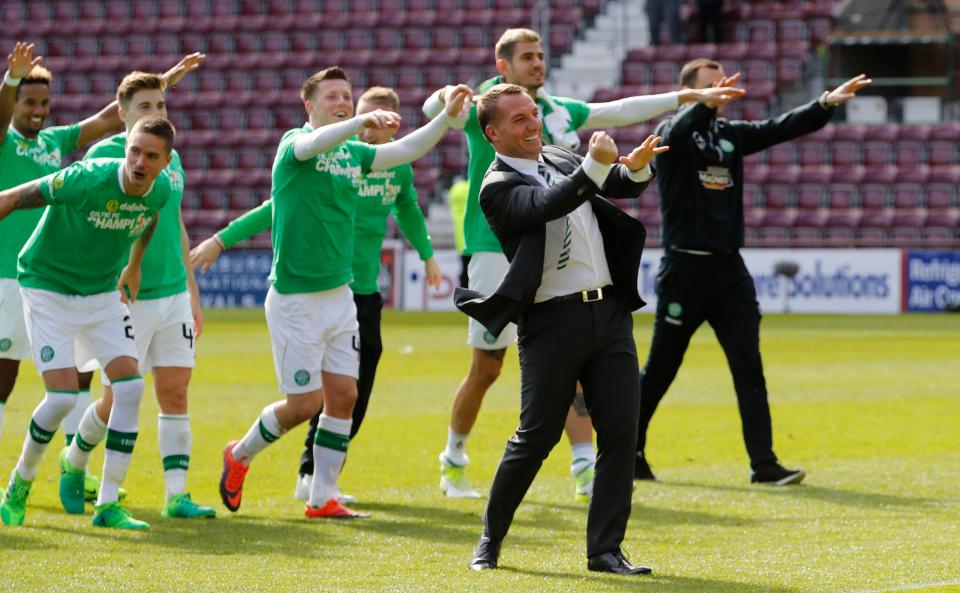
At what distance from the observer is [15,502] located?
7.36 m

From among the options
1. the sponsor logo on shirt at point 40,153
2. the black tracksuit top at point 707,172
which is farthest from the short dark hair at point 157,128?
the black tracksuit top at point 707,172

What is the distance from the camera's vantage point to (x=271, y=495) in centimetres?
858

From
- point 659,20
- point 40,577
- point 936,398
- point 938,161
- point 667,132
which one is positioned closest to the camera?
point 40,577

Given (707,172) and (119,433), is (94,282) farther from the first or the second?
(707,172)

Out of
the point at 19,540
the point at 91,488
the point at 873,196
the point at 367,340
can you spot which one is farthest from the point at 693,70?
the point at 873,196

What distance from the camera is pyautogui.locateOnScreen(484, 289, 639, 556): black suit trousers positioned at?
235 inches

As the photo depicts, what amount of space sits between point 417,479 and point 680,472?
155 centimetres

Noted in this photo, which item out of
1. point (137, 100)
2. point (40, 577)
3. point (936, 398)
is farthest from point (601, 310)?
point (936, 398)

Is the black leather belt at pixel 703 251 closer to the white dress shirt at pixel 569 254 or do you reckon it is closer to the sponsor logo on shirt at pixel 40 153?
the white dress shirt at pixel 569 254

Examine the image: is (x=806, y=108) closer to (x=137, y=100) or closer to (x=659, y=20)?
(x=137, y=100)

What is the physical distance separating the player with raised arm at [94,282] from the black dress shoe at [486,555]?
1877 mm

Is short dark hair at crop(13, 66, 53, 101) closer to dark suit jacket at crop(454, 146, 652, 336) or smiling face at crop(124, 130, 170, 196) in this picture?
smiling face at crop(124, 130, 170, 196)

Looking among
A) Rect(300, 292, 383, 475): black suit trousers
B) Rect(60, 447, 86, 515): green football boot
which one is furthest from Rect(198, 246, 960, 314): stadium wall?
Rect(60, 447, 86, 515): green football boot

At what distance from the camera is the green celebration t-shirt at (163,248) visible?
7676 millimetres
